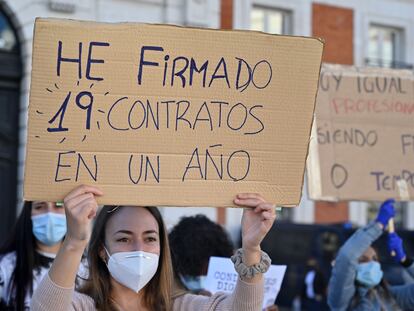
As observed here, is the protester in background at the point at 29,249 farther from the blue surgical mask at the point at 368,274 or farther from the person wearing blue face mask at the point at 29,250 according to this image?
the blue surgical mask at the point at 368,274

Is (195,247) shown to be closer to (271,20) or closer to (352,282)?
(352,282)

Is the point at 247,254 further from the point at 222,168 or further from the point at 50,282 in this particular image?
the point at 50,282

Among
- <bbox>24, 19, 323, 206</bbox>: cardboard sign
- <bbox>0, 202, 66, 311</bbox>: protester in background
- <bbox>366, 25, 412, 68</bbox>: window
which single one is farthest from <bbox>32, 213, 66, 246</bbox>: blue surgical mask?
<bbox>366, 25, 412, 68</bbox>: window

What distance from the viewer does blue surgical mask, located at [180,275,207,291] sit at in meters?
4.18

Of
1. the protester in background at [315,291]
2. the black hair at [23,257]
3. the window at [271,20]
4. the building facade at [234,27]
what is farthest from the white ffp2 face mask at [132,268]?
the window at [271,20]

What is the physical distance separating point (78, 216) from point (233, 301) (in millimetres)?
632

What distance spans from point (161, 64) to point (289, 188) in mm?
619

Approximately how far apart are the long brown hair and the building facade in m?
8.09

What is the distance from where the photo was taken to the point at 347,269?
4.25 metres

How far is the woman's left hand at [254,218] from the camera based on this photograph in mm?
2650

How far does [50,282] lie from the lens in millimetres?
2422

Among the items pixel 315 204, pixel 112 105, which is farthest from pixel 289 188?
pixel 315 204

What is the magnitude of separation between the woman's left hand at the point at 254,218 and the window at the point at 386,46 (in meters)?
13.9

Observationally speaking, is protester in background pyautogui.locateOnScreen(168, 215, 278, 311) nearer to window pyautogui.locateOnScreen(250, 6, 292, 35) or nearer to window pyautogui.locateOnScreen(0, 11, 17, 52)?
window pyautogui.locateOnScreen(0, 11, 17, 52)
